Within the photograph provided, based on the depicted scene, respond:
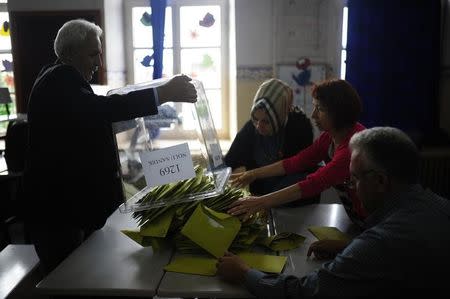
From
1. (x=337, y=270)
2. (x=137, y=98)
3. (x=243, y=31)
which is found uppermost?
(x=243, y=31)

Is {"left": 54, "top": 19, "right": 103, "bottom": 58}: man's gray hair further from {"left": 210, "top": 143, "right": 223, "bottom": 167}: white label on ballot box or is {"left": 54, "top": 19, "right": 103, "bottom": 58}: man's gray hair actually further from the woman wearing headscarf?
the woman wearing headscarf

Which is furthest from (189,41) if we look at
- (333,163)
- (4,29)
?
(333,163)

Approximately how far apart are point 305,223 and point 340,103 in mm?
478

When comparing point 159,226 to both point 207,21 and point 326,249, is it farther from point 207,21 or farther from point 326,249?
point 207,21

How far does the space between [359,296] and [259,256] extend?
0.37 meters

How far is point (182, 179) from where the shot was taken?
55.9 inches

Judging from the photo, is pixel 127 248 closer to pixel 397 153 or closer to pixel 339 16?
pixel 397 153

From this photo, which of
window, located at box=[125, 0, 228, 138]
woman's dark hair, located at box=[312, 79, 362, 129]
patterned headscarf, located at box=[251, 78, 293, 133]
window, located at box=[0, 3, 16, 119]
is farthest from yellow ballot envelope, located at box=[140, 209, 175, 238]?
window, located at box=[0, 3, 16, 119]

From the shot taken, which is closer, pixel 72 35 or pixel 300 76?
pixel 72 35

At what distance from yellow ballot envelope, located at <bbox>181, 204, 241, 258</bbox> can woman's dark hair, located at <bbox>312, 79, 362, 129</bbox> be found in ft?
2.02

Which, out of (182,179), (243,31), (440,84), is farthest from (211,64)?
(182,179)

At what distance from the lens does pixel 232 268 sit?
3.89 ft

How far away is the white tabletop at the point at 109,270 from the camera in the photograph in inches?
45.7

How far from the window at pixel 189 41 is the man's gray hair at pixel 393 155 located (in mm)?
3103
